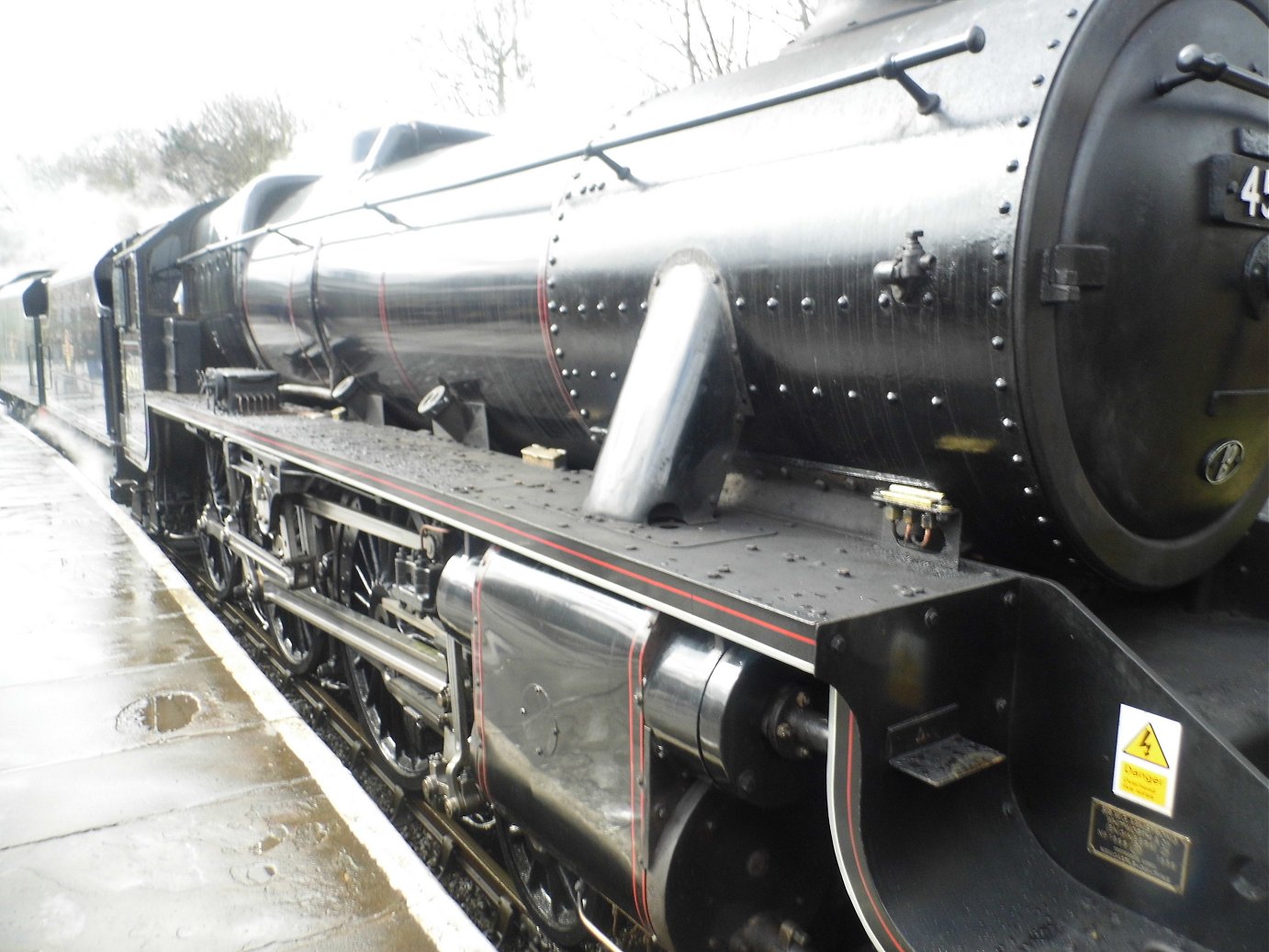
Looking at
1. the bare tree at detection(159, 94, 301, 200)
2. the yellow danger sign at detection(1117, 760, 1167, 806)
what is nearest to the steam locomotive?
the yellow danger sign at detection(1117, 760, 1167, 806)

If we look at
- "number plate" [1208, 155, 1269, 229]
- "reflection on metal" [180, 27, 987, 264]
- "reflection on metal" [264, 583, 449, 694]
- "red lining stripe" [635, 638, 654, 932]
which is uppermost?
"reflection on metal" [180, 27, 987, 264]

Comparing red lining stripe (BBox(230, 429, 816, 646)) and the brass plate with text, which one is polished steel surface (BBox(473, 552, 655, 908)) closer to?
red lining stripe (BBox(230, 429, 816, 646))

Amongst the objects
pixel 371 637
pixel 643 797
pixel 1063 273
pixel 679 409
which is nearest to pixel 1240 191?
pixel 1063 273

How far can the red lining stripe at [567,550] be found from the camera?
1636 mm

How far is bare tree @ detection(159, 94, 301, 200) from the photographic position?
2577cm

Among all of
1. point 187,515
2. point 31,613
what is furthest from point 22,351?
point 31,613

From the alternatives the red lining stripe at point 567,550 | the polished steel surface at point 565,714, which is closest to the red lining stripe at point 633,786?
the polished steel surface at point 565,714

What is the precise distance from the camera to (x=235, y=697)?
164 inches

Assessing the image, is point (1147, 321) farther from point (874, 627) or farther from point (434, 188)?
point (434, 188)

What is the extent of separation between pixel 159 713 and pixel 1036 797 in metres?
3.56

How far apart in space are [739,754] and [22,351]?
15857 mm

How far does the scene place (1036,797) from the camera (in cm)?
182

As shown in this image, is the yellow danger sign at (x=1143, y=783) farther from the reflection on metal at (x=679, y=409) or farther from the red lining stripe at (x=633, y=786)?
the reflection on metal at (x=679, y=409)

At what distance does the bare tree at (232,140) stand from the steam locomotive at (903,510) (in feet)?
85.3
